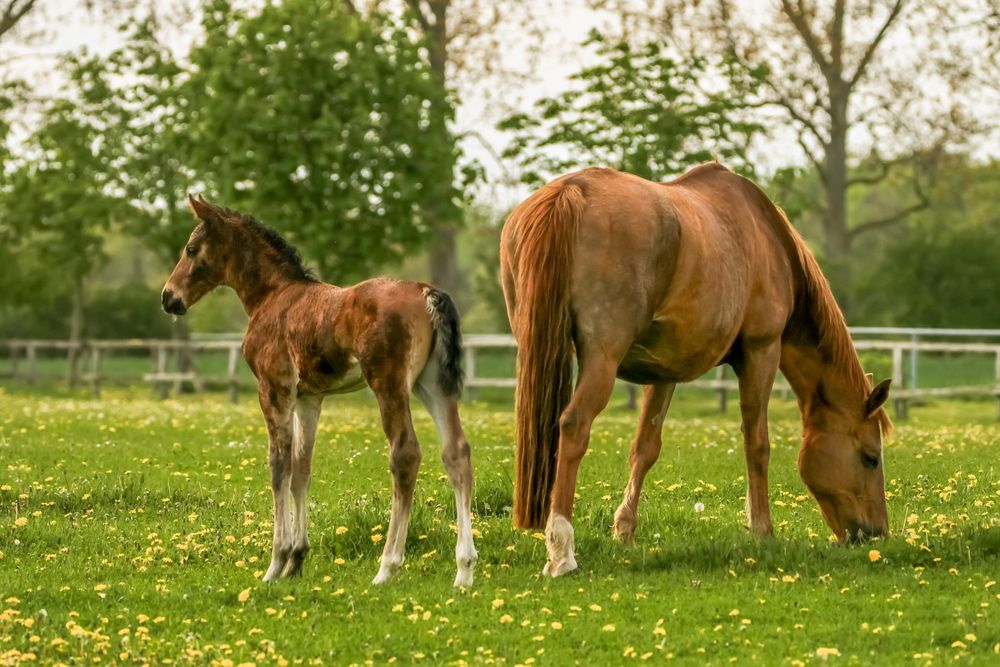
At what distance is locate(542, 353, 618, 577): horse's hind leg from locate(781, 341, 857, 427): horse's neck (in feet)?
7.32

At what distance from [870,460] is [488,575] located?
289cm

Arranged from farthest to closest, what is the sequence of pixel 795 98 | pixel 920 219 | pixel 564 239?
pixel 920 219, pixel 795 98, pixel 564 239

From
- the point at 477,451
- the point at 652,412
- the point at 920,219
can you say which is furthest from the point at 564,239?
the point at 920,219

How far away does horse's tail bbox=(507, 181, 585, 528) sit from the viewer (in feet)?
27.2

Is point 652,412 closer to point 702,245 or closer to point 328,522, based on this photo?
point 702,245

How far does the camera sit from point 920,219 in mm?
36938

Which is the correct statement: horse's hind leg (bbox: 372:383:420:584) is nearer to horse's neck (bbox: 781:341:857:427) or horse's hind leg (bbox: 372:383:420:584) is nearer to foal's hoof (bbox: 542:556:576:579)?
foal's hoof (bbox: 542:556:576:579)

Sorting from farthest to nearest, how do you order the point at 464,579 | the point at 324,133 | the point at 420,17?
the point at 420,17, the point at 324,133, the point at 464,579

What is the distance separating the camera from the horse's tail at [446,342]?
809 cm

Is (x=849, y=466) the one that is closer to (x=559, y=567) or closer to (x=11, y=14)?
(x=559, y=567)

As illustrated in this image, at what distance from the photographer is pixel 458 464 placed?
26.4 ft

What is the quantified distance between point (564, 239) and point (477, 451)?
636 cm

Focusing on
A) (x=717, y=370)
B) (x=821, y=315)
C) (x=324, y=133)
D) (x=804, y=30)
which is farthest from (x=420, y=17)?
(x=821, y=315)

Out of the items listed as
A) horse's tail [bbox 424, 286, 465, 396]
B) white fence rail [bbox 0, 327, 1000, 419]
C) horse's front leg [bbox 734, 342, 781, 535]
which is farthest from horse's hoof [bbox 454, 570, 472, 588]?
white fence rail [bbox 0, 327, 1000, 419]
